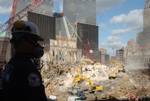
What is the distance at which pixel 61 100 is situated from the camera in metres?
35.0

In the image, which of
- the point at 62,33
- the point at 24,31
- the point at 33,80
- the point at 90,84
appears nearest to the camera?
the point at 33,80

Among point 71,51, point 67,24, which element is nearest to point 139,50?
point 71,51

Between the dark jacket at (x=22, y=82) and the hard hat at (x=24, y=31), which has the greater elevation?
the hard hat at (x=24, y=31)

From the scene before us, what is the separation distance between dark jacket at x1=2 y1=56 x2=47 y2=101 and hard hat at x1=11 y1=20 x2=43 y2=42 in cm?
14

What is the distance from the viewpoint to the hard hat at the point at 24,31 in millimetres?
2512

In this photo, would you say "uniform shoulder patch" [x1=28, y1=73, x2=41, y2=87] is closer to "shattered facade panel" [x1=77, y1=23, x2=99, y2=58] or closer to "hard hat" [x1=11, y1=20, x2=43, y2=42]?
"hard hat" [x1=11, y1=20, x2=43, y2=42]

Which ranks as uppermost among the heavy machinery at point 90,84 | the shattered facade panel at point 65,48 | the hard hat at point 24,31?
the hard hat at point 24,31

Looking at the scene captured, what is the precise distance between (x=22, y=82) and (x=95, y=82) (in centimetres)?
4971

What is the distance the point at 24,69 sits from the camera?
2.43 meters

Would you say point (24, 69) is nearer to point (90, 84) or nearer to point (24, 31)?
point (24, 31)

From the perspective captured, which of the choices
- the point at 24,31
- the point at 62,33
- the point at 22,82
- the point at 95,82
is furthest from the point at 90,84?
the point at 62,33

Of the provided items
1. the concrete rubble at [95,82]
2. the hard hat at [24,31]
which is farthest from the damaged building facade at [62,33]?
the hard hat at [24,31]

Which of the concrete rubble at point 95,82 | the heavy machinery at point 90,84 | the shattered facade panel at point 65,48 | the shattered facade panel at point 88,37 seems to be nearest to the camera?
the concrete rubble at point 95,82

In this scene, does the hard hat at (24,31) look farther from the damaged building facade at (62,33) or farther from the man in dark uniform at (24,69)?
the damaged building facade at (62,33)
